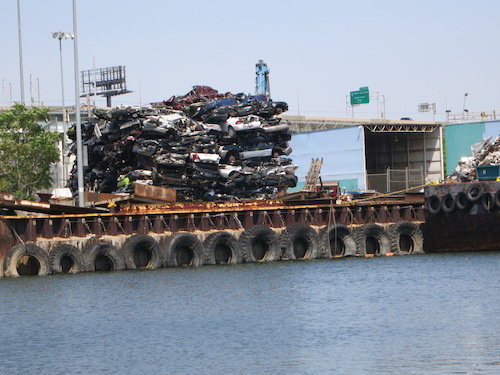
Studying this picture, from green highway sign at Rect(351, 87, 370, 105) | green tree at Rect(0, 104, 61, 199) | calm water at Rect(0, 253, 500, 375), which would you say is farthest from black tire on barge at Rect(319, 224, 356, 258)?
green highway sign at Rect(351, 87, 370, 105)

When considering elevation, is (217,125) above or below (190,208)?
above

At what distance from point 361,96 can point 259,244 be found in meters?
63.7

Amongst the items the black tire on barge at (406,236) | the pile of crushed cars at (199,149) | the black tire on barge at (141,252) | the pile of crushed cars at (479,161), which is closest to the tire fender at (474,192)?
the black tire on barge at (406,236)

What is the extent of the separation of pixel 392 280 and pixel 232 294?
6.31 metres

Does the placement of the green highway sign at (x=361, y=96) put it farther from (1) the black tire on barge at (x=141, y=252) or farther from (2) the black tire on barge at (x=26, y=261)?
(2) the black tire on barge at (x=26, y=261)

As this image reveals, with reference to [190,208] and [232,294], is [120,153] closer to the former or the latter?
[190,208]

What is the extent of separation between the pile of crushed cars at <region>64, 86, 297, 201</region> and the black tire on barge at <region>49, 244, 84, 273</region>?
8.62 m

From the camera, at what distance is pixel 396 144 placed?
7712cm

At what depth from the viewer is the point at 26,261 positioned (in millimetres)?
39156

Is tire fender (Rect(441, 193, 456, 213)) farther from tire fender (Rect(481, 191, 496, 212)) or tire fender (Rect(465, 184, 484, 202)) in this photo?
tire fender (Rect(481, 191, 496, 212))

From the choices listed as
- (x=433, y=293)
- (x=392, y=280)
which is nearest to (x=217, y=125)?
(x=392, y=280)

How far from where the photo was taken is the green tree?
62.3m

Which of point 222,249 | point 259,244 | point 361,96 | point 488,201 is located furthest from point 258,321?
point 361,96

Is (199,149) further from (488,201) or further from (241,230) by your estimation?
(488,201)
